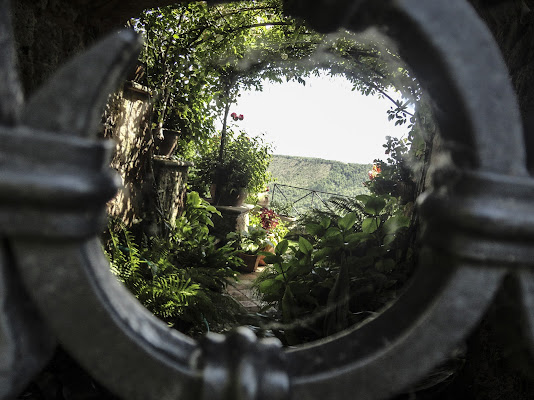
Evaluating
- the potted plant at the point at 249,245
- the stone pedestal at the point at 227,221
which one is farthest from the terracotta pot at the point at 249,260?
the stone pedestal at the point at 227,221

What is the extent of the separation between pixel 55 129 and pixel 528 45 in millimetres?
988

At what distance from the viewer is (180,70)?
4.60 meters

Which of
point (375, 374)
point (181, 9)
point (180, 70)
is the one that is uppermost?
point (181, 9)

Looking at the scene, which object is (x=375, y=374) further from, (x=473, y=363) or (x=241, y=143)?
(x=241, y=143)

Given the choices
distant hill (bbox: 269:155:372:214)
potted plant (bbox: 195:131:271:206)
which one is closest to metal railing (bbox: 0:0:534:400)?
potted plant (bbox: 195:131:271:206)

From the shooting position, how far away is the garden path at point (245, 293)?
3.81 metres

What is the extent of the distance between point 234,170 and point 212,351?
6.59 meters

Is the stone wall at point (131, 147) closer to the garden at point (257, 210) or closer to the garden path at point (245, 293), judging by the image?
the garden at point (257, 210)

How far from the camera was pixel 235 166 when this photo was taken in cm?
705

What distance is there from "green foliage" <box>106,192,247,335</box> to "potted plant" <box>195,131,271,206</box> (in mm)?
2321

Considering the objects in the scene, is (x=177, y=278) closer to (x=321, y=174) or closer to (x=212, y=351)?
(x=212, y=351)

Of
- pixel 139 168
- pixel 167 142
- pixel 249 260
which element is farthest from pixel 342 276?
pixel 249 260

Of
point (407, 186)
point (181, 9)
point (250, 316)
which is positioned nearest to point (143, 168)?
point (181, 9)

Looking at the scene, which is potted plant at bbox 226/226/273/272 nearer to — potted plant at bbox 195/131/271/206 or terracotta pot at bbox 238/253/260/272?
terracotta pot at bbox 238/253/260/272
